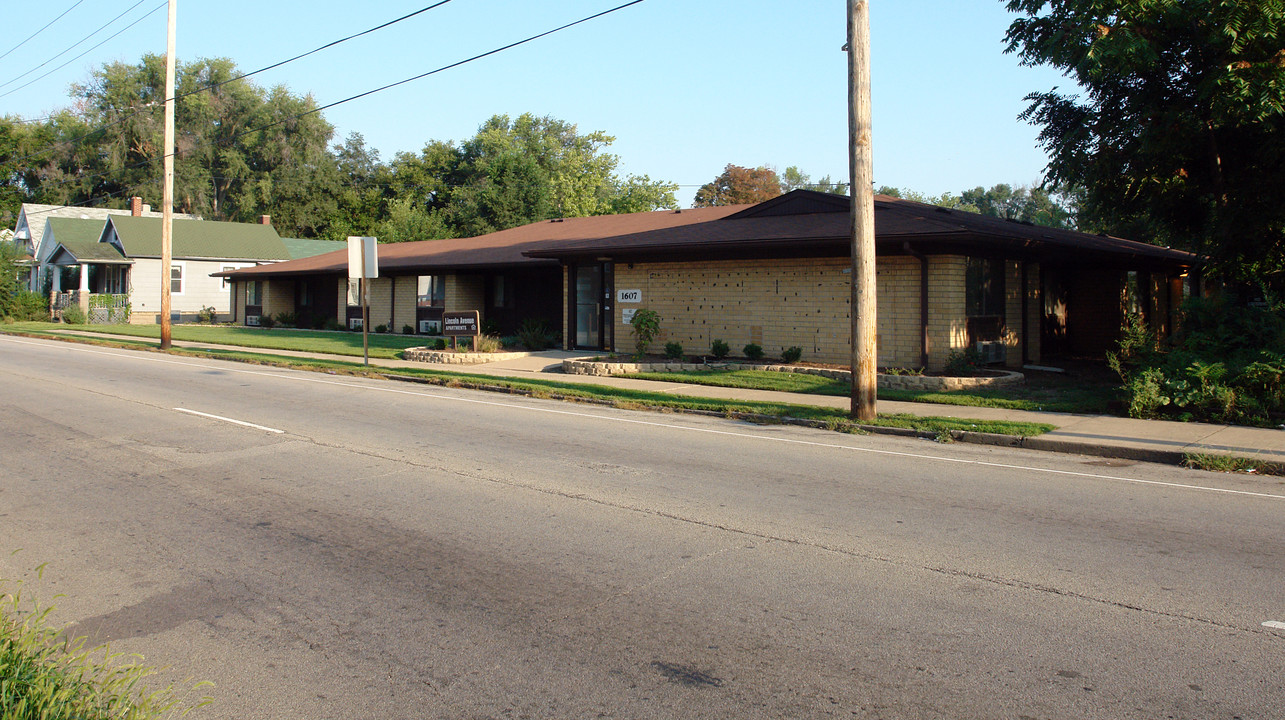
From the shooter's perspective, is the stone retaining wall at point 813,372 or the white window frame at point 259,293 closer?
the stone retaining wall at point 813,372

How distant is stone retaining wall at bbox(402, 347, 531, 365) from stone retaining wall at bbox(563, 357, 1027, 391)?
2.89m

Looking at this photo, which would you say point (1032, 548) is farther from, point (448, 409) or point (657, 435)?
point (448, 409)

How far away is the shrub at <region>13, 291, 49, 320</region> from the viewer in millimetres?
48188

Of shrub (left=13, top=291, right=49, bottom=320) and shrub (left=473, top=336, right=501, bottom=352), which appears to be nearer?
shrub (left=473, top=336, right=501, bottom=352)

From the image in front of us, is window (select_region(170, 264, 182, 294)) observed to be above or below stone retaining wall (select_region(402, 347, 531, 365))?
above

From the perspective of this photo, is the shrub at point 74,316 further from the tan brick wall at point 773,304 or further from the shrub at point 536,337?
the tan brick wall at point 773,304

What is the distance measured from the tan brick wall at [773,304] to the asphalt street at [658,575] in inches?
307

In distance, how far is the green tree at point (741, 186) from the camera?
7281 cm

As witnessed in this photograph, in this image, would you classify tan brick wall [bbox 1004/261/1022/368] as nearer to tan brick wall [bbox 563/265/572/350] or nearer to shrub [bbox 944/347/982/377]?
shrub [bbox 944/347/982/377]

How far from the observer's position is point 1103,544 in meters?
6.72

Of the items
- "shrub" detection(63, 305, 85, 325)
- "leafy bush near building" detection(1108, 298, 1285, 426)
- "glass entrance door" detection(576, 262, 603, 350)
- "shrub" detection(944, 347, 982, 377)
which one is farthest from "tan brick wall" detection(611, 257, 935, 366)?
"shrub" detection(63, 305, 85, 325)

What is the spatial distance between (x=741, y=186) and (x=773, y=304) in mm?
54119

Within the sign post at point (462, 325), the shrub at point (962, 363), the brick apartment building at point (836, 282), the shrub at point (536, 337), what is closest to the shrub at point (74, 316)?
the brick apartment building at point (836, 282)

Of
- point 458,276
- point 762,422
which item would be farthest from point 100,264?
point 762,422
